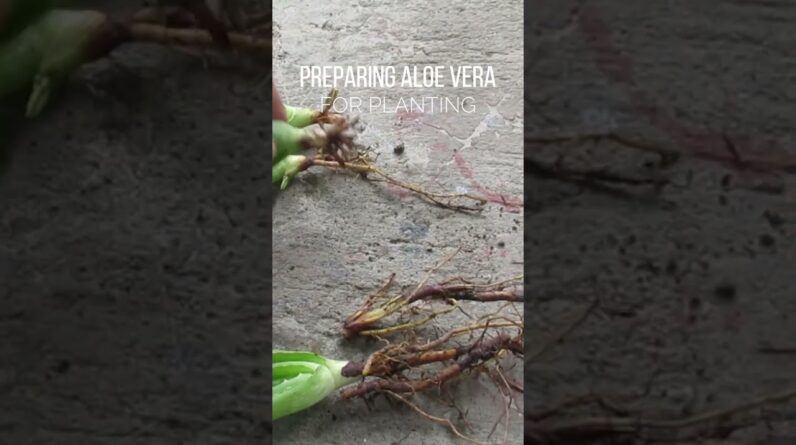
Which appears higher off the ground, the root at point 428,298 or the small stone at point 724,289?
the root at point 428,298

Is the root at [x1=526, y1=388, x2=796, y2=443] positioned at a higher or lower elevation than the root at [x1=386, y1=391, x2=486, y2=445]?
lower

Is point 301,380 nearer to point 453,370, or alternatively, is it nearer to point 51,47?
point 453,370

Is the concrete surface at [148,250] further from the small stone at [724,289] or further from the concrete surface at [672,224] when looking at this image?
the small stone at [724,289]

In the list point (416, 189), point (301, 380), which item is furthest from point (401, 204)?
point (301, 380)

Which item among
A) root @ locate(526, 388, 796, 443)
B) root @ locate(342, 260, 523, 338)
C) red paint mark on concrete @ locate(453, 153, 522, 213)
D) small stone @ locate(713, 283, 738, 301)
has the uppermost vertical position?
red paint mark on concrete @ locate(453, 153, 522, 213)

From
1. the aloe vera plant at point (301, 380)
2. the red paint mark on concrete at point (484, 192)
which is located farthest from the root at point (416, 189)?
the aloe vera plant at point (301, 380)

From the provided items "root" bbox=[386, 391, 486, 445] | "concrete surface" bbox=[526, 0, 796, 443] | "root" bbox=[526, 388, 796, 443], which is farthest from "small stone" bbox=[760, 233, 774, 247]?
"root" bbox=[386, 391, 486, 445]

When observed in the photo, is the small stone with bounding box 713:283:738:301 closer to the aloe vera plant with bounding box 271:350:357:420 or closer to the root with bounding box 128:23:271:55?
the aloe vera plant with bounding box 271:350:357:420
